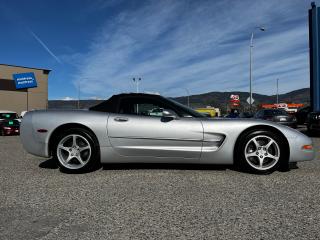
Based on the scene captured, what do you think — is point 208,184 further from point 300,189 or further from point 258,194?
point 300,189

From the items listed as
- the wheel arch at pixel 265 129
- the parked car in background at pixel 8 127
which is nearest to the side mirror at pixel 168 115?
the wheel arch at pixel 265 129

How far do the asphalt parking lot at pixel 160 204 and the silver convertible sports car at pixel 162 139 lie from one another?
0.22 meters

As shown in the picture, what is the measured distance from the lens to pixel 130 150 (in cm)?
481

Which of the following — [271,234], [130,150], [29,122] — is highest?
[29,122]

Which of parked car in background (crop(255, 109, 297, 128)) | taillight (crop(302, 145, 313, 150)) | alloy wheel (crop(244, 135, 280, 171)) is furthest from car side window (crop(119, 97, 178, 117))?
parked car in background (crop(255, 109, 297, 128))

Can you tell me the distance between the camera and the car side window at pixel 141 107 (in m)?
5.01

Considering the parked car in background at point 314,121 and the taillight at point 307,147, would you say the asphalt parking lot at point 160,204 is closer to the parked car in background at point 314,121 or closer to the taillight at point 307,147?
the taillight at point 307,147

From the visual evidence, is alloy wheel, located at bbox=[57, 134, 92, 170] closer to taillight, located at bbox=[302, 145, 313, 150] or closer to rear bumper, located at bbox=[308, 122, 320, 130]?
taillight, located at bbox=[302, 145, 313, 150]

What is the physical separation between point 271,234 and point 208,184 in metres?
1.63

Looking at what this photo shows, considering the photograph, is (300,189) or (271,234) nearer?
(271,234)

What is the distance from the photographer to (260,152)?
4789 millimetres

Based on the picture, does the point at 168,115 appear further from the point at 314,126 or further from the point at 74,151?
the point at 314,126

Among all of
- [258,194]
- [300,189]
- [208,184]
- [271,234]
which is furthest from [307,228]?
[208,184]

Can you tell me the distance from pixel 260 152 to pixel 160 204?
2099 mm
